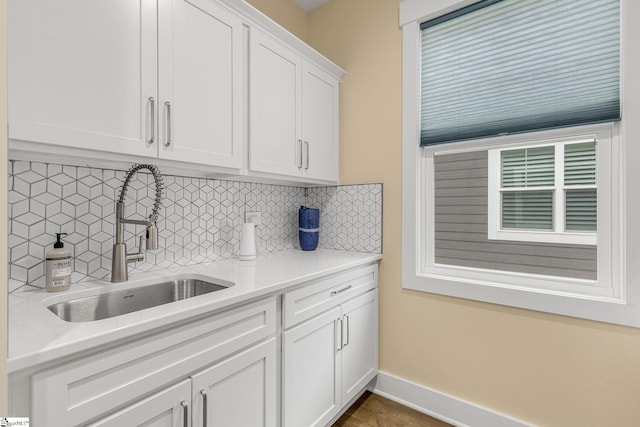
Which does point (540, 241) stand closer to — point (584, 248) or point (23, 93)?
point (584, 248)

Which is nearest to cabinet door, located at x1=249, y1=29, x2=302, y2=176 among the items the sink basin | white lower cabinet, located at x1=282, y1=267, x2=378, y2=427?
the sink basin

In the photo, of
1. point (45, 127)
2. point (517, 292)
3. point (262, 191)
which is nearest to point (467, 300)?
point (517, 292)

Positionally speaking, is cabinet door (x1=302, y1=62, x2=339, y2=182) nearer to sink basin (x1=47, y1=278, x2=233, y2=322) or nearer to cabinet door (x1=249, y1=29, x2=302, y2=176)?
cabinet door (x1=249, y1=29, x2=302, y2=176)

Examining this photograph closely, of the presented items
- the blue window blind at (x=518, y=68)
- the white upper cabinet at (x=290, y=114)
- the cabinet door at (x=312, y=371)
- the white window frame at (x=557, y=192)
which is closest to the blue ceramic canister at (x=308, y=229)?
the white upper cabinet at (x=290, y=114)

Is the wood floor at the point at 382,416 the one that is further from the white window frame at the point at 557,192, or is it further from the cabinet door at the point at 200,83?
the cabinet door at the point at 200,83

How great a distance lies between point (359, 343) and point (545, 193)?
4.42 ft

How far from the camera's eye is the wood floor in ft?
5.89

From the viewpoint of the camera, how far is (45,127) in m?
0.97

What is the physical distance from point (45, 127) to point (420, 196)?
72.3 inches

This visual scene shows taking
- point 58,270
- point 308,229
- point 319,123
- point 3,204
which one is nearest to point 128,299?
point 58,270

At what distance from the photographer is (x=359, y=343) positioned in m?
1.91

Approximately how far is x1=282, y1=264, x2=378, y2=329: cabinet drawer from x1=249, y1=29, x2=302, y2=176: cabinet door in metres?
0.69

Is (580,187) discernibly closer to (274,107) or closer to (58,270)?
(274,107)

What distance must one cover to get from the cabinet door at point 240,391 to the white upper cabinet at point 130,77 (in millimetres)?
857
